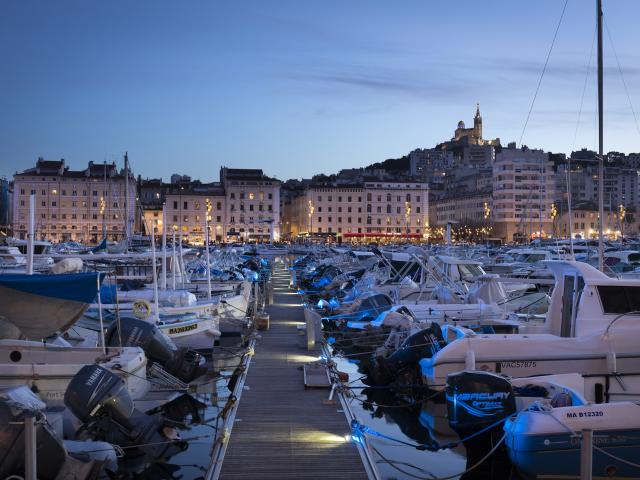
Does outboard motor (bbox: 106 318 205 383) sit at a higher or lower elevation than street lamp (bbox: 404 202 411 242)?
lower

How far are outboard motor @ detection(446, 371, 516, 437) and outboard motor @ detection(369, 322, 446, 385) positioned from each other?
4244 mm

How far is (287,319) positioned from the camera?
2536 centimetres

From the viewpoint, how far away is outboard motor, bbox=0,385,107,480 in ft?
28.5

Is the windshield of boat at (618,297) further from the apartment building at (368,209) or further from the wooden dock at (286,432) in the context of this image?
the apartment building at (368,209)

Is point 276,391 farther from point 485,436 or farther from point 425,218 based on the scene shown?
point 425,218

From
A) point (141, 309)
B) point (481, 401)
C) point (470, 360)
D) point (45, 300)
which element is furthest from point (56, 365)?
point (470, 360)

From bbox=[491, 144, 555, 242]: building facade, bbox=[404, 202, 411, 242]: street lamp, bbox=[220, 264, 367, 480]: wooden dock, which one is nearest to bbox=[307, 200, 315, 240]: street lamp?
bbox=[404, 202, 411, 242]: street lamp

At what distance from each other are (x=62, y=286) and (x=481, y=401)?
24.5ft

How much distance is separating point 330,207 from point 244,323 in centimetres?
10487

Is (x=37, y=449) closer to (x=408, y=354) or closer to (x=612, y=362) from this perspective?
(x=408, y=354)

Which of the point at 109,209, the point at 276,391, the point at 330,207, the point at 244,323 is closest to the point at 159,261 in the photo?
the point at 244,323

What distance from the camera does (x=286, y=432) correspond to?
37.3 feet

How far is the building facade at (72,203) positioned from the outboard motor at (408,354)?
98.2 metres

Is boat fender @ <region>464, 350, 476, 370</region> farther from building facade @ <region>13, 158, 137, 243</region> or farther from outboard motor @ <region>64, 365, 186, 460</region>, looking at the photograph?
building facade @ <region>13, 158, 137, 243</region>
